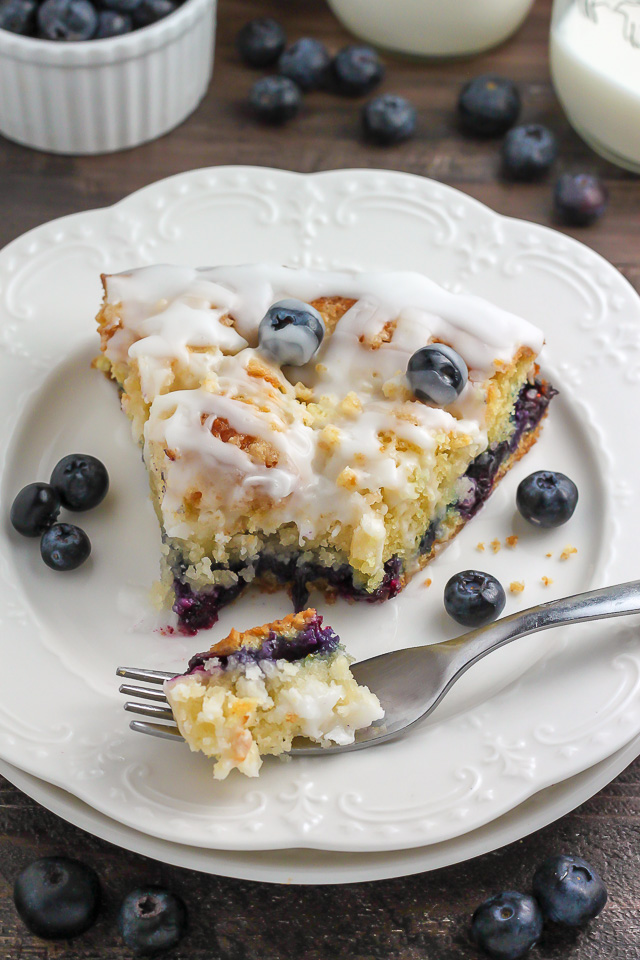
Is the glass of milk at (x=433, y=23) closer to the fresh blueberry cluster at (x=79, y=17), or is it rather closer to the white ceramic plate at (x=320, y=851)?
the fresh blueberry cluster at (x=79, y=17)

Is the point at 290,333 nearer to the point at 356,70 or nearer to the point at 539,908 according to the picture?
the point at 539,908

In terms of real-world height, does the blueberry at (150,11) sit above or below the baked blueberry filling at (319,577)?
above

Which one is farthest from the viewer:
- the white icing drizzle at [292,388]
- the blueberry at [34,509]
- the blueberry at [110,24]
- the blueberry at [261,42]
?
the blueberry at [261,42]

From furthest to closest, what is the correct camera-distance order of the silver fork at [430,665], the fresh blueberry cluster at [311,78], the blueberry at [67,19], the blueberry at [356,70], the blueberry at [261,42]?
the blueberry at [261,42]
the blueberry at [356,70]
the fresh blueberry cluster at [311,78]
the blueberry at [67,19]
the silver fork at [430,665]

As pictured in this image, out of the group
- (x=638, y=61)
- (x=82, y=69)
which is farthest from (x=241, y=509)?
(x=638, y=61)

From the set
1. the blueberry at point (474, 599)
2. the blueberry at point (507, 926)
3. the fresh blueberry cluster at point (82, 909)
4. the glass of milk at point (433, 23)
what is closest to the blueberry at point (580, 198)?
the glass of milk at point (433, 23)

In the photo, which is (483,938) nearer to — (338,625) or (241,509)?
(338,625)

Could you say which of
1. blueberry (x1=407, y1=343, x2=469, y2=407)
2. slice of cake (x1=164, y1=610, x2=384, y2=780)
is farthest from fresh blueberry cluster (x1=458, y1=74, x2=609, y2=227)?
slice of cake (x1=164, y1=610, x2=384, y2=780)

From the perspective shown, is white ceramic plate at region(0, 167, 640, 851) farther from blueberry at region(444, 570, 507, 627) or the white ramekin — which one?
the white ramekin
